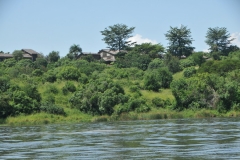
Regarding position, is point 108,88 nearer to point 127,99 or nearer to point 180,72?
point 127,99

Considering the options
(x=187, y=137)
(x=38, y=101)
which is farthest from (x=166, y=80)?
(x=187, y=137)

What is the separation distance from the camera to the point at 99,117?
193 ft

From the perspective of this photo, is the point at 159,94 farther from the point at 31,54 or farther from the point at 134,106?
the point at 31,54

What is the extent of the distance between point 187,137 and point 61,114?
3182cm

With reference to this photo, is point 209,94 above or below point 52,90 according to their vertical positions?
below

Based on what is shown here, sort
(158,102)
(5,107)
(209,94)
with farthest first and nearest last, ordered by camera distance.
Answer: (158,102) → (209,94) → (5,107)

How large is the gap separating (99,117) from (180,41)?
57614 millimetres

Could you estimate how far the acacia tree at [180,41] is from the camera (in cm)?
11125

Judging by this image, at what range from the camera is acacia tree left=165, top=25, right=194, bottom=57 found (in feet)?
365

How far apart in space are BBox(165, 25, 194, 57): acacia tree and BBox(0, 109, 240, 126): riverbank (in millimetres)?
50138

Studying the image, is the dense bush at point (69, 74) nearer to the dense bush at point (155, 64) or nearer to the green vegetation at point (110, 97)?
the green vegetation at point (110, 97)

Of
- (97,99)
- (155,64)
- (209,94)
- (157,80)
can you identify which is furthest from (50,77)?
(209,94)

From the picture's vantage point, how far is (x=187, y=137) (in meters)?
30.5

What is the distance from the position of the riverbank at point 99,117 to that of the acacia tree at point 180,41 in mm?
50138
